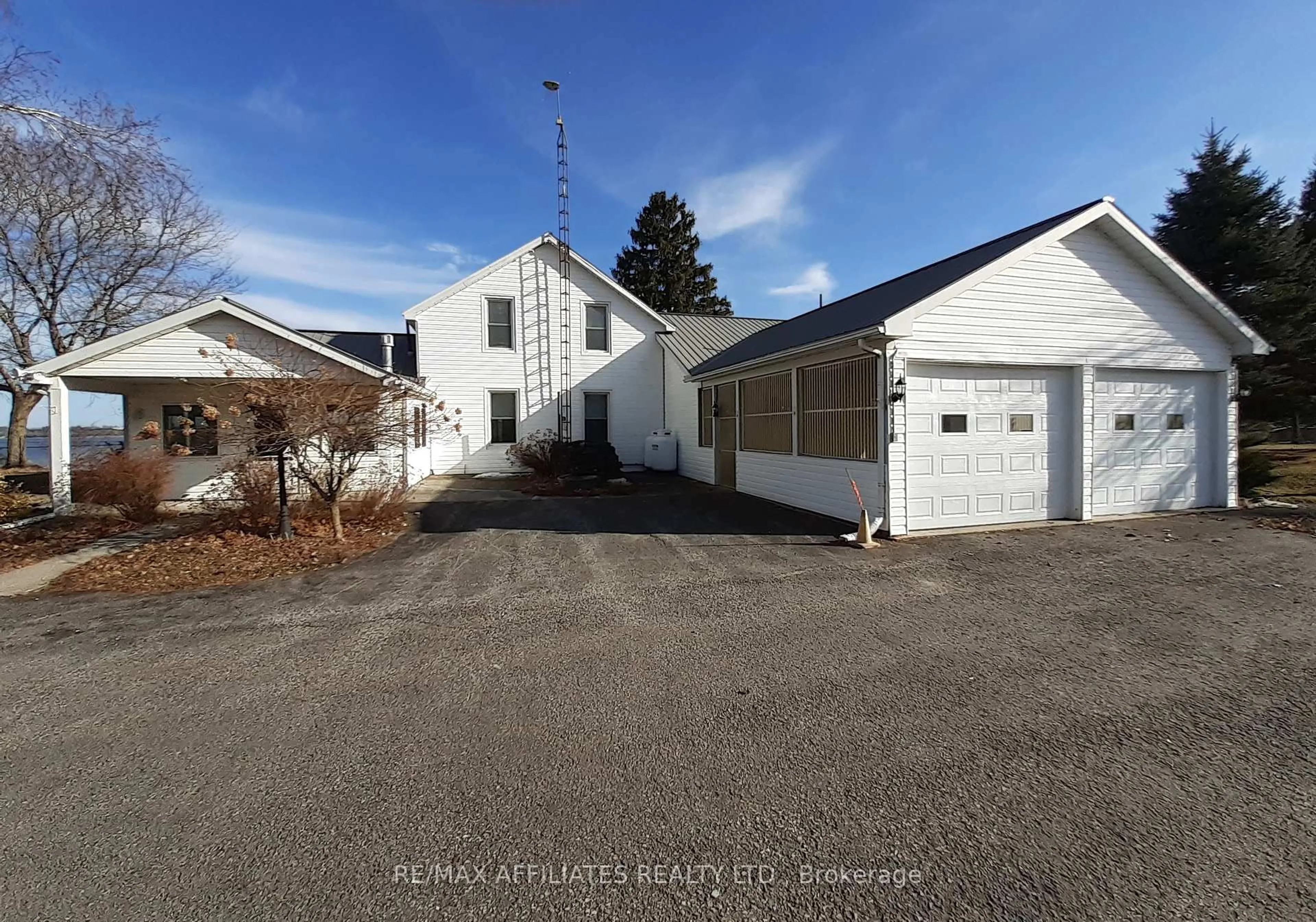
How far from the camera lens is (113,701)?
3793 millimetres

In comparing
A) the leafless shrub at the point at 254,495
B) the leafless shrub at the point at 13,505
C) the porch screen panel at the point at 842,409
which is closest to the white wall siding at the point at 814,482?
the porch screen panel at the point at 842,409

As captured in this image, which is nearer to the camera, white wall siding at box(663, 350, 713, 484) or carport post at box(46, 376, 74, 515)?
carport post at box(46, 376, 74, 515)

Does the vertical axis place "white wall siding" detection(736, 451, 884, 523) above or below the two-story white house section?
below

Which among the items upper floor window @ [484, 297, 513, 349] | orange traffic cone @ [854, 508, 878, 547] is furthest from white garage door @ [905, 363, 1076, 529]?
upper floor window @ [484, 297, 513, 349]

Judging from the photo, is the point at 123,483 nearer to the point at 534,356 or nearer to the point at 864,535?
the point at 534,356

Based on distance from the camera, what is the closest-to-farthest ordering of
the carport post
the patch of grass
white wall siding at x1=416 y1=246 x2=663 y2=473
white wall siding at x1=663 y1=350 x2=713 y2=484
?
the carport post
the patch of grass
white wall siding at x1=663 y1=350 x2=713 y2=484
white wall siding at x1=416 y1=246 x2=663 y2=473

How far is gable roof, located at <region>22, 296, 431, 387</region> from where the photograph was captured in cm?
1071

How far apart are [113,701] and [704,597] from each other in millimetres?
4520

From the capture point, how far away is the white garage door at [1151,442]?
977 cm

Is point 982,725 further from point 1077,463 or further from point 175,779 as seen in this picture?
point 1077,463

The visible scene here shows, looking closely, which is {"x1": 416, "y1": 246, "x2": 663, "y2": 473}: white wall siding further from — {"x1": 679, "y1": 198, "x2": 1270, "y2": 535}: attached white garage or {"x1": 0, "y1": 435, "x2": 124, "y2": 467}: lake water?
{"x1": 679, "y1": 198, "x2": 1270, "y2": 535}: attached white garage

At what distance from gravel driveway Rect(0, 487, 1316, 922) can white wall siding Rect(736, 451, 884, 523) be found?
2.78 meters

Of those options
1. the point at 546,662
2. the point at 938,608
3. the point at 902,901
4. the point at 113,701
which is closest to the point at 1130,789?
the point at 902,901

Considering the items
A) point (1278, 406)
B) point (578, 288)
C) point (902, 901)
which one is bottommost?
point (902, 901)
